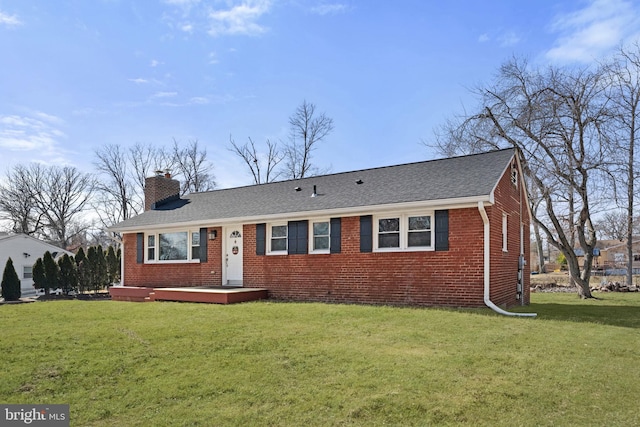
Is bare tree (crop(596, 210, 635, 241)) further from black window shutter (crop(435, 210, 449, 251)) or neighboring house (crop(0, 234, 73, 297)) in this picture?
neighboring house (crop(0, 234, 73, 297))

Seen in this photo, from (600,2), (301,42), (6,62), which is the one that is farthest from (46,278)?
(600,2)

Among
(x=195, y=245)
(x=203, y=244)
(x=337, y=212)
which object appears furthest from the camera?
(x=195, y=245)

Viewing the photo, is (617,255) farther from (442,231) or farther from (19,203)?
(19,203)

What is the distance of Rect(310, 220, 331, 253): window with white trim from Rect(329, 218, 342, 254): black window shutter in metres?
0.20

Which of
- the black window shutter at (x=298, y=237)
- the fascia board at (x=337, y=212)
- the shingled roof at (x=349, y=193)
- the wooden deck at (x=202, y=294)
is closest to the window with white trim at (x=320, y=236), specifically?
the black window shutter at (x=298, y=237)

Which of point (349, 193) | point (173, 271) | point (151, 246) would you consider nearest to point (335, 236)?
point (349, 193)

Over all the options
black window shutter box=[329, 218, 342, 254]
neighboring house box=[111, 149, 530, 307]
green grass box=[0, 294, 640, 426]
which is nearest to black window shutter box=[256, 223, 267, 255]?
neighboring house box=[111, 149, 530, 307]

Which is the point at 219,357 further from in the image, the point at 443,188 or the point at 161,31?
the point at 161,31

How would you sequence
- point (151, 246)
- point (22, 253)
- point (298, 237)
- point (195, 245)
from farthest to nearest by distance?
point (22, 253) → point (151, 246) → point (195, 245) → point (298, 237)

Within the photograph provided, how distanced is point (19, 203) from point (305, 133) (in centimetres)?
2925

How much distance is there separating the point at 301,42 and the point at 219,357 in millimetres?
10038

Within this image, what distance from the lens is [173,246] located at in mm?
16688

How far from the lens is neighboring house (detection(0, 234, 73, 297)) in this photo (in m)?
27.1

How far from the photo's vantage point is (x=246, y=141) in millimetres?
36906
